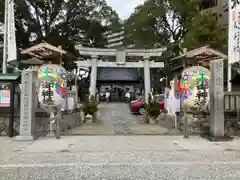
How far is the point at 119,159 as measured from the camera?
286 inches

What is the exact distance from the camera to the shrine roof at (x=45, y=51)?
1177cm

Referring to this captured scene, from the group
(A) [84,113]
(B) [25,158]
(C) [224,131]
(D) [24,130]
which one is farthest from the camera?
(A) [84,113]

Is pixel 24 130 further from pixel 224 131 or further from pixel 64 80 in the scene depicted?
pixel 224 131

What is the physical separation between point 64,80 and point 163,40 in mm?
27211

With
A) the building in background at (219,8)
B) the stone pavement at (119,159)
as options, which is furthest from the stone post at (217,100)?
the building in background at (219,8)

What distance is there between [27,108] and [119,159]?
444 cm

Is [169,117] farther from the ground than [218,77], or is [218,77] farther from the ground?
[218,77]

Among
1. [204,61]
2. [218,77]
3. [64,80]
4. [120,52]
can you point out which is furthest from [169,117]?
[120,52]

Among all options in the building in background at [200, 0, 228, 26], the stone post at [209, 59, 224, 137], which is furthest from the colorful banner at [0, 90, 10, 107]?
the building in background at [200, 0, 228, 26]

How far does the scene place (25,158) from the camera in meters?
7.40

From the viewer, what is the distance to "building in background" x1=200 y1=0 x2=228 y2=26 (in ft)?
97.7

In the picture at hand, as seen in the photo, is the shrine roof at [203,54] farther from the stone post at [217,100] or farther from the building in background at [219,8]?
the building in background at [219,8]

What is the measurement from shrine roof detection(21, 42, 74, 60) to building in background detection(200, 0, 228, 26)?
61.8ft

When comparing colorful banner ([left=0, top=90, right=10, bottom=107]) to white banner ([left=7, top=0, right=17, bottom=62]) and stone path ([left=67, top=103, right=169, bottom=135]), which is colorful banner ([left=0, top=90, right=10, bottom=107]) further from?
white banner ([left=7, top=0, right=17, bottom=62])
